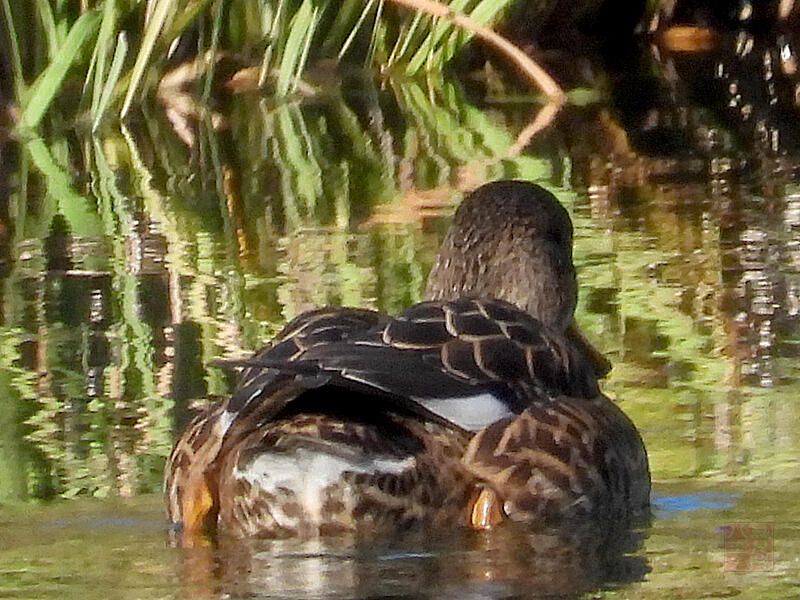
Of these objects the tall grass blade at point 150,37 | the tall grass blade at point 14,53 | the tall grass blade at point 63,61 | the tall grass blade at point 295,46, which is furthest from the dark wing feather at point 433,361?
the tall grass blade at point 295,46

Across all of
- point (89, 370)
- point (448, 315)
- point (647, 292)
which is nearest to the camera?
point (448, 315)

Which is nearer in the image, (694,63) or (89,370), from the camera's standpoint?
(89,370)

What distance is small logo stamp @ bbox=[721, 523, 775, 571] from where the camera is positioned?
12.9 feet

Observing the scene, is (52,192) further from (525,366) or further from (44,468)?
(525,366)

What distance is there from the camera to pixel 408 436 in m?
4.30

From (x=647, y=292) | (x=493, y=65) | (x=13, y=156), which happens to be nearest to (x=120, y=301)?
(x=647, y=292)

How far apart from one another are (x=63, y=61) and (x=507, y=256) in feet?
17.4

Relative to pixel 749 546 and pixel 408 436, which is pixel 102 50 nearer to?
pixel 408 436

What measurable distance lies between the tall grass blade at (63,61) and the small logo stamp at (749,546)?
6591 mm

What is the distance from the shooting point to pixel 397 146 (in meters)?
10.8

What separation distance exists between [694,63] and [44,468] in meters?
10.7

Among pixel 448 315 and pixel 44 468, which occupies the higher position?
pixel 448 315

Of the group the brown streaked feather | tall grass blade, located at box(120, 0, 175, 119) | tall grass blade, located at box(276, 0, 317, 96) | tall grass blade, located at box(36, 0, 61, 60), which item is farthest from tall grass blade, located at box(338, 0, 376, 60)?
the brown streaked feather

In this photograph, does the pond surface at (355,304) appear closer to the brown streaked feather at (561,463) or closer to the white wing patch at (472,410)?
the brown streaked feather at (561,463)
